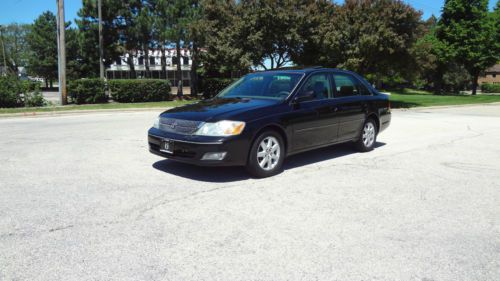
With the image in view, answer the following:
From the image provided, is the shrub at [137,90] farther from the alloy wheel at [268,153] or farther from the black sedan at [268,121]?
the alloy wheel at [268,153]

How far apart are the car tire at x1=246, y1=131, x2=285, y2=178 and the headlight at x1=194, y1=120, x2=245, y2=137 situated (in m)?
0.36

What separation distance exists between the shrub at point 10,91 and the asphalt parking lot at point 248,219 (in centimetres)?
1228

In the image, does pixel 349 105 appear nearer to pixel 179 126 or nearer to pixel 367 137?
pixel 367 137

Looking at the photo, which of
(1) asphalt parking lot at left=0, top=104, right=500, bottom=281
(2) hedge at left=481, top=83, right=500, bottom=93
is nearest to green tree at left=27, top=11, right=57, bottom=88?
(1) asphalt parking lot at left=0, top=104, right=500, bottom=281

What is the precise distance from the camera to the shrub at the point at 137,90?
21.4 metres

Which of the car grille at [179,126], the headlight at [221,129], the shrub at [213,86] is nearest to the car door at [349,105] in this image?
the headlight at [221,129]

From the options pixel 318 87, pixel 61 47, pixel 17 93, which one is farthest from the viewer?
pixel 61 47

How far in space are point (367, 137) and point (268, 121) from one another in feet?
9.80

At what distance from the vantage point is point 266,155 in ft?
18.7

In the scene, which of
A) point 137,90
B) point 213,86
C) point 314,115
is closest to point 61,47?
point 137,90

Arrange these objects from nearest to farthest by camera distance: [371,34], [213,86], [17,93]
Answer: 1. [17,93]
2. [371,34]
3. [213,86]

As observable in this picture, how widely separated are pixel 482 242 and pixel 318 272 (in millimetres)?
1694

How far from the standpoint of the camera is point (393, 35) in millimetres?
19078

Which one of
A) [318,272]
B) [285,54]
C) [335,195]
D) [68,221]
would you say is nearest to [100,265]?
[68,221]
